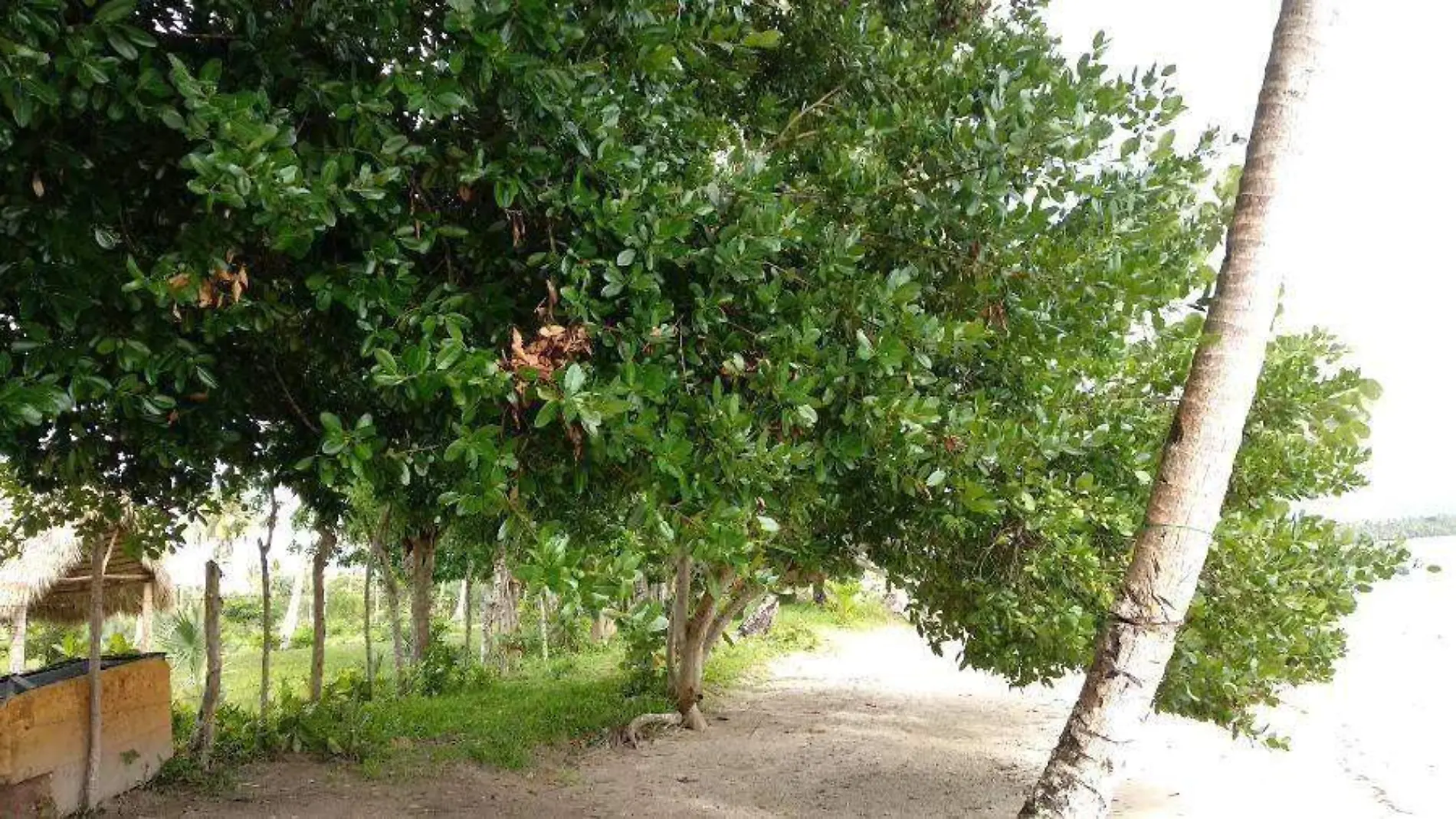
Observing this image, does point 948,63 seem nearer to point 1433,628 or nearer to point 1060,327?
point 1060,327

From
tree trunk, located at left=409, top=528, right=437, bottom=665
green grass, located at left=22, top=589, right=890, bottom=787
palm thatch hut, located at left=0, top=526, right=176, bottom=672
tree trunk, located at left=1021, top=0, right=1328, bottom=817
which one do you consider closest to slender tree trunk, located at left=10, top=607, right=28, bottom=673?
palm thatch hut, located at left=0, top=526, right=176, bottom=672

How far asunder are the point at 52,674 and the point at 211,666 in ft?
3.42

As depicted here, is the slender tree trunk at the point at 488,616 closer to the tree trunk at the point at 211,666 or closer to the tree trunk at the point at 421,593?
the tree trunk at the point at 421,593

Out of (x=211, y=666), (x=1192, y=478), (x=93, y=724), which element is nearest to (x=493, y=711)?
(x=211, y=666)

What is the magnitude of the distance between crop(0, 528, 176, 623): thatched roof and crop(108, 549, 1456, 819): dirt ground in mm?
6975

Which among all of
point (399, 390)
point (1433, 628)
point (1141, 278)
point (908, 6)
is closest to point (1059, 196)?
point (1141, 278)

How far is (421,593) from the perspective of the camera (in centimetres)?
1358

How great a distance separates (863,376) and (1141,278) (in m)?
1.17

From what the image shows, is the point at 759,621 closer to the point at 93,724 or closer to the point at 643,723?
the point at 643,723

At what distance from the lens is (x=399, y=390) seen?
281 cm

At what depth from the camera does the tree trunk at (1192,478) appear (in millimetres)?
3453

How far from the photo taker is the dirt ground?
781 centimetres

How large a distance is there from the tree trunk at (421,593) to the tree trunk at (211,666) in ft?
14.1

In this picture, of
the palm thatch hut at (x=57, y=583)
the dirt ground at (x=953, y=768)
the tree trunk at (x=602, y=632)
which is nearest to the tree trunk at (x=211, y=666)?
the dirt ground at (x=953, y=768)
